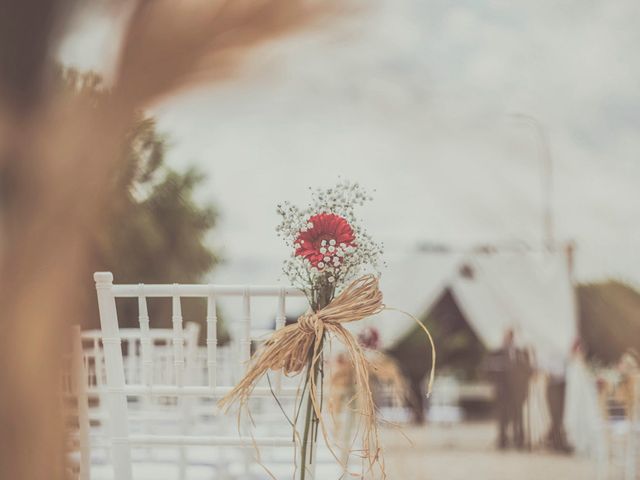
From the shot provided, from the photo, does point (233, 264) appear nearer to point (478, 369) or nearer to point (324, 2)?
point (478, 369)

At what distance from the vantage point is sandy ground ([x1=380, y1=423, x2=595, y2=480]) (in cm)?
568

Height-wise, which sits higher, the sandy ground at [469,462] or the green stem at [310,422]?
the green stem at [310,422]

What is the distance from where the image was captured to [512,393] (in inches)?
303

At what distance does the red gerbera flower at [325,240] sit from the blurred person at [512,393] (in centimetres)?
640

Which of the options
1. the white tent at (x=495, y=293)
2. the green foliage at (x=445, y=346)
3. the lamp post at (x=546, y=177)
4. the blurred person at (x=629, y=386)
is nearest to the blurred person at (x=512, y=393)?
the white tent at (x=495, y=293)

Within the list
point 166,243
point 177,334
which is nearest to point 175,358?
point 177,334

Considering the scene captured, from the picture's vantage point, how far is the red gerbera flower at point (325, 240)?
143 cm

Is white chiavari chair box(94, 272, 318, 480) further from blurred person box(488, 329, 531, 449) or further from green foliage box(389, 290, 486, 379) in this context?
green foliage box(389, 290, 486, 379)

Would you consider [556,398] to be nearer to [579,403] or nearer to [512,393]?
[512,393]

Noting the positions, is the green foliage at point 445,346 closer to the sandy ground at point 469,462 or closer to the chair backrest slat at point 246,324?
the sandy ground at point 469,462

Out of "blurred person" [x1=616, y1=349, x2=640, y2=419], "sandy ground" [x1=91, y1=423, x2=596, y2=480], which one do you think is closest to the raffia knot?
"sandy ground" [x1=91, y1=423, x2=596, y2=480]

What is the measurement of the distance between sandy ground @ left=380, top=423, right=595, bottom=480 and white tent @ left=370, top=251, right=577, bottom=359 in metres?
0.98

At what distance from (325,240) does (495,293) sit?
8.12 meters

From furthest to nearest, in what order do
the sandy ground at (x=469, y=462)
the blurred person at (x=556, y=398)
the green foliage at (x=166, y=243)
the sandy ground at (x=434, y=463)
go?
the green foliage at (x=166, y=243)
the blurred person at (x=556, y=398)
the sandy ground at (x=469, y=462)
the sandy ground at (x=434, y=463)
